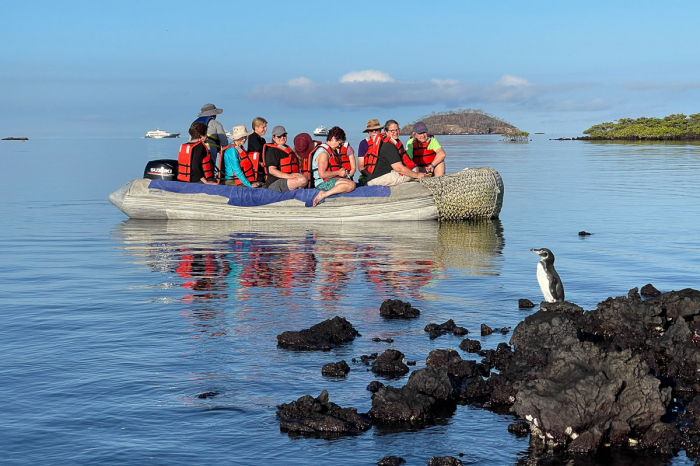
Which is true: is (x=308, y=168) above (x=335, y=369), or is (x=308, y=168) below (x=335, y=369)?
above

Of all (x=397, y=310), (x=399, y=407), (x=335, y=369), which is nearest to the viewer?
(x=399, y=407)

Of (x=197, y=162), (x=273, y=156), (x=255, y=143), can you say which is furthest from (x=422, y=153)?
(x=197, y=162)

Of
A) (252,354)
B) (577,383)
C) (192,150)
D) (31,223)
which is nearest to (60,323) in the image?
(252,354)

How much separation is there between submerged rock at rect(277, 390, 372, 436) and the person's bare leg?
1216 centimetres

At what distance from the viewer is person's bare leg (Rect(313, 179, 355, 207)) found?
19.3m

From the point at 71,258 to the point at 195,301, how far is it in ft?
17.4

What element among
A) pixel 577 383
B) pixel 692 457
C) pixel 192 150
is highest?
pixel 192 150

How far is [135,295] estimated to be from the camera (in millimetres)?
12516

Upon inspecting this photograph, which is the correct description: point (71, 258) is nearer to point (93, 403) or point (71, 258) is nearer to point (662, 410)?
point (93, 403)

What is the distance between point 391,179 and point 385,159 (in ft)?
1.73

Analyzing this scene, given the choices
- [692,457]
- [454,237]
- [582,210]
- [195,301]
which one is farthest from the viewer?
[582,210]

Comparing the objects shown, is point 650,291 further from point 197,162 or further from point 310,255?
point 197,162

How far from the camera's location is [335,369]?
8.45m

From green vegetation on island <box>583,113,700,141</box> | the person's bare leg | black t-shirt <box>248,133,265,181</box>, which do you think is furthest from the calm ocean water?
green vegetation on island <box>583,113,700,141</box>
